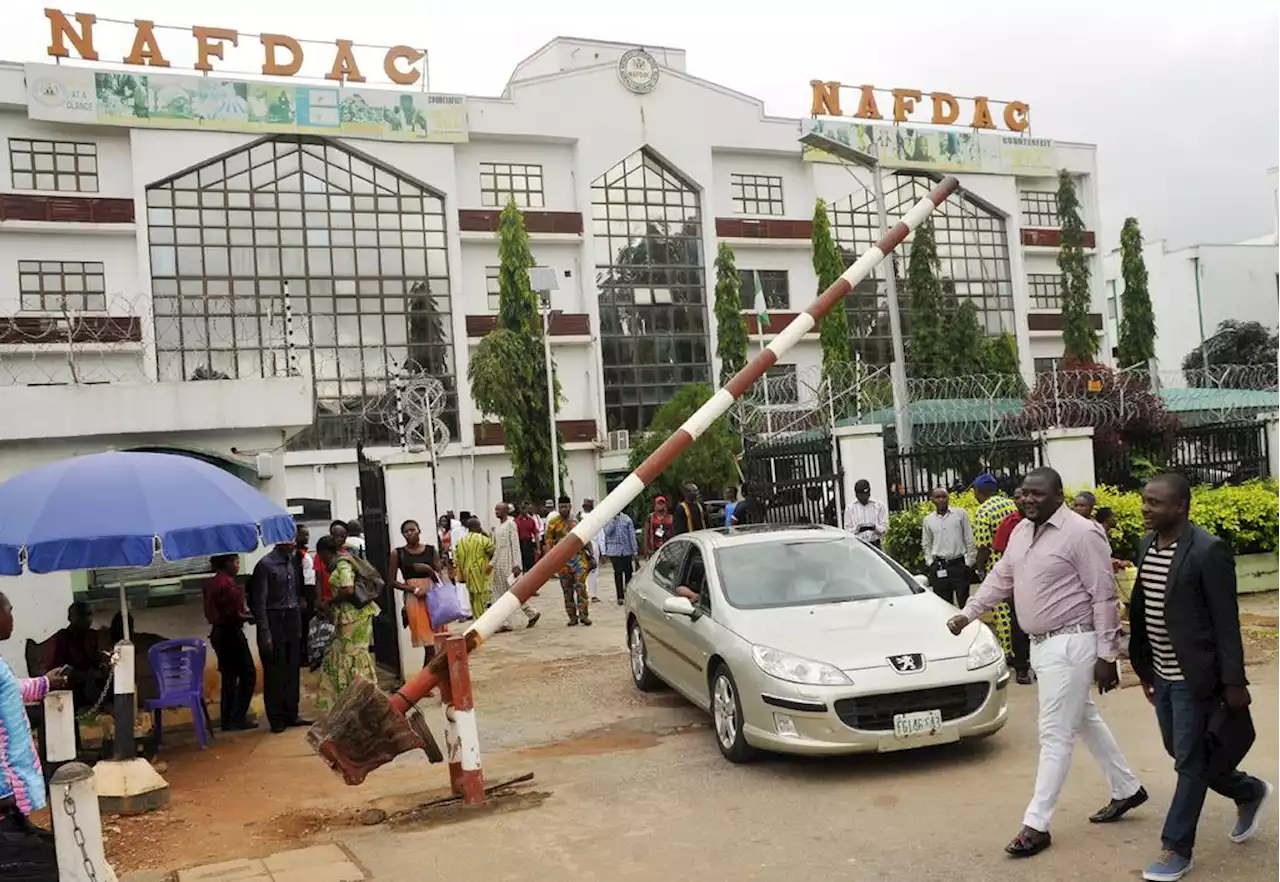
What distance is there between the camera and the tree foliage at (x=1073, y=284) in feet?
150

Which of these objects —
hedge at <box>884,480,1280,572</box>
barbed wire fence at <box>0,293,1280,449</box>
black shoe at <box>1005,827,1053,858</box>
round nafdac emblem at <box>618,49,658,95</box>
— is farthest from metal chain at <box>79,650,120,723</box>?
round nafdac emblem at <box>618,49,658,95</box>

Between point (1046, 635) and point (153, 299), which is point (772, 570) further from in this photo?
point (153, 299)

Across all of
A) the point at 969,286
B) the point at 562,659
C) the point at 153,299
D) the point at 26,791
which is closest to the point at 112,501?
the point at 26,791

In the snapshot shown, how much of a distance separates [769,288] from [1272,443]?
2801 cm

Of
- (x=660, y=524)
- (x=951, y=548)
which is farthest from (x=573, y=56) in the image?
(x=951, y=548)

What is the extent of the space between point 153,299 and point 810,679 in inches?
1253

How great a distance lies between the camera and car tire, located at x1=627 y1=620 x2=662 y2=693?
9602mm

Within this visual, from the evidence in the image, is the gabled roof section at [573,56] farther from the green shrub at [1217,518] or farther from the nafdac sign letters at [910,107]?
the green shrub at [1217,518]

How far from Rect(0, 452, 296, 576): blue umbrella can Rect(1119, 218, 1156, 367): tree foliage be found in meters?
45.1

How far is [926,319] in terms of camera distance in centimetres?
4381

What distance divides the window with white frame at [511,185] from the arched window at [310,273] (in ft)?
6.65

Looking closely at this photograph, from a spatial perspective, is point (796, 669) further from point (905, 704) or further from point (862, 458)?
point (862, 458)

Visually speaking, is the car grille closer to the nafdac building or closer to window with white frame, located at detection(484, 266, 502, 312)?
the nafdac building

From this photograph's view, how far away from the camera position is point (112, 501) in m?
7.43
